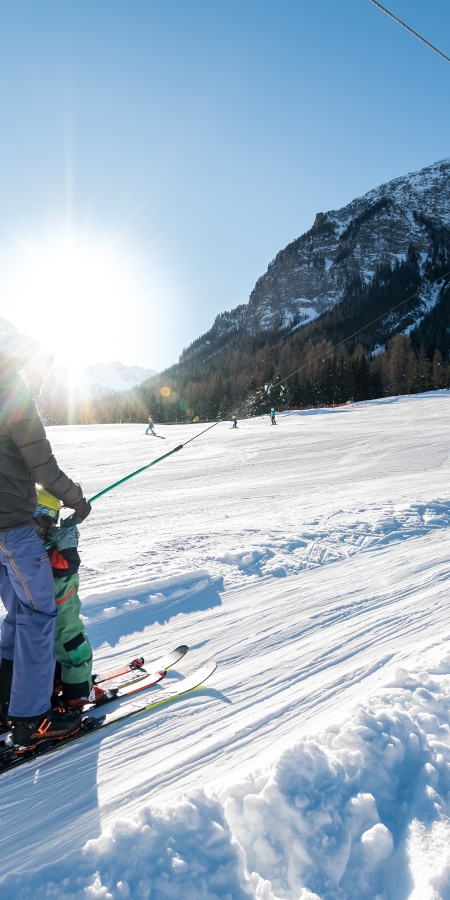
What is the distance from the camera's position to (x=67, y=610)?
2.58 m

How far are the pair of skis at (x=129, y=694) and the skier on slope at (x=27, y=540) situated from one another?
47 mm

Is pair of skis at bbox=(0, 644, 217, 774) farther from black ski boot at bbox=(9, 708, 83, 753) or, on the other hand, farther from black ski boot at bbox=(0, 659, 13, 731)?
black ski boot at bbox=(0, 659, 13, 731)

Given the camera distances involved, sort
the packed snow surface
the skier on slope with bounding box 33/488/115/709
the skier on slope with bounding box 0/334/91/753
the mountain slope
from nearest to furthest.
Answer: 1. the packed snow surface
2. the skier on slope with bounding box 0/334/91/753
3. the skier on slope with bounding box 33/488/115/709
4. the mountain slope

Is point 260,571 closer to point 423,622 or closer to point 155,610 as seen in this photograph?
point 155,610

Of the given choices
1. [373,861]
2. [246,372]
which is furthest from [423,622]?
[246,372]

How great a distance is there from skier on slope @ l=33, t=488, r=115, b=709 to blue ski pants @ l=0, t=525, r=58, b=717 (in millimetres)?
125

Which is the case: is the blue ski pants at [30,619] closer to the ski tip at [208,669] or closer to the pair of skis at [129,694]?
the pair of skis at [129,694]

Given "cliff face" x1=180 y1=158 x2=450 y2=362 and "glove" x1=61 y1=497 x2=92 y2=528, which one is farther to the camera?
"cliff face" x1=180 y1=158 x2=450 y2=362

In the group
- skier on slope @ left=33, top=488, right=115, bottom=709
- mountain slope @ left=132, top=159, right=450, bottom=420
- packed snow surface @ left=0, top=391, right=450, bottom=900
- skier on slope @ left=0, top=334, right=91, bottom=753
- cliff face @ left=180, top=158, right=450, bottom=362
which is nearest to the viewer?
packed snow surface @ left=0, top=391, right=450, bottom=900

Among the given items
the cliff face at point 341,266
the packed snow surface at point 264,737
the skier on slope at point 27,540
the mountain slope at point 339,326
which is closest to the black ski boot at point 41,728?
the skier on slope at point 27,540

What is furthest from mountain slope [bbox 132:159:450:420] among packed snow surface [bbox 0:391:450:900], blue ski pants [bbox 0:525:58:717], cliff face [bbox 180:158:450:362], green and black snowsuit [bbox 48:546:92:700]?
blue ski pants [bbox 0:525:58:717]

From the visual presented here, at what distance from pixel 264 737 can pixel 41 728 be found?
1.23m

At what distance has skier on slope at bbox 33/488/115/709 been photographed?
8.16 feet

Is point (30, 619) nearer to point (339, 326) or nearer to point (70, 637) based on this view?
point (70, 637)
